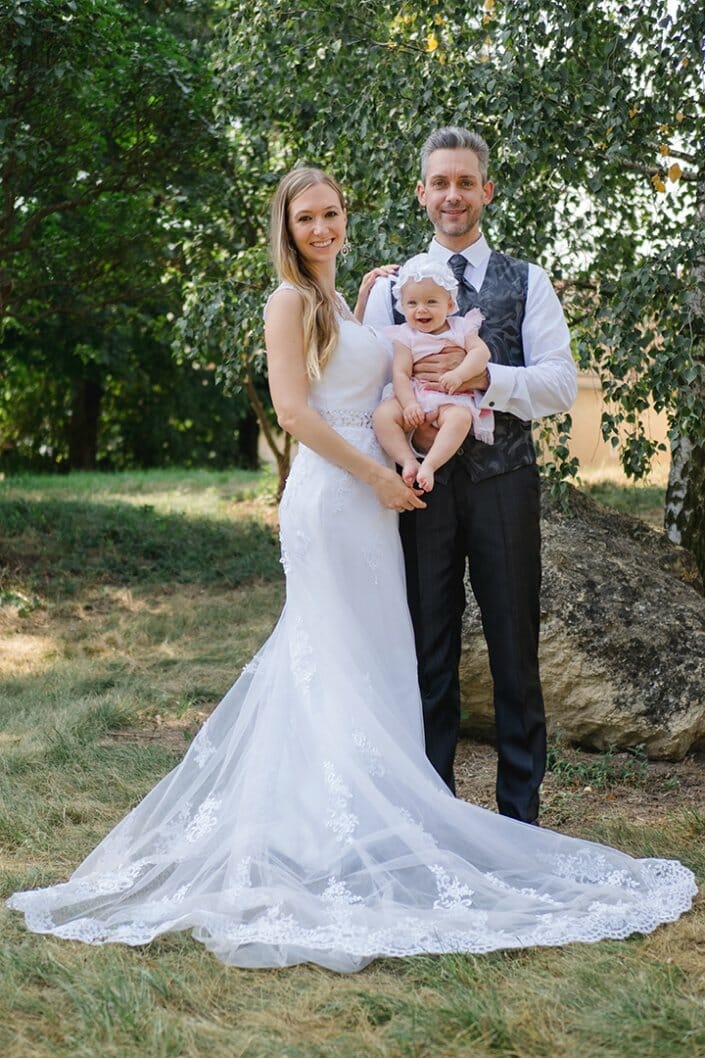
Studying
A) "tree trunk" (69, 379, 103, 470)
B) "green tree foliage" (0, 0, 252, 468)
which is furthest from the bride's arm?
"tree trunk" (69, 379, 103, 470)

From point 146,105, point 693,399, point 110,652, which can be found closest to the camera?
point 693,399

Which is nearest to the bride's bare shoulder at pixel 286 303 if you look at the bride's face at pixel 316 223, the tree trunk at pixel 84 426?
the bride's face at pixel 316 223

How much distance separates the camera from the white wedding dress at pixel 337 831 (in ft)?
9.76

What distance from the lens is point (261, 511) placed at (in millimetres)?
11875

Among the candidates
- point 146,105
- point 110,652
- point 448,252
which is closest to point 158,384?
point 146,105

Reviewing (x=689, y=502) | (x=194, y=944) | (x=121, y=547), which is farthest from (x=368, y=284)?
(x=121, y=547)

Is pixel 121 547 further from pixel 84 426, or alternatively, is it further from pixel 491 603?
pixel 84 426

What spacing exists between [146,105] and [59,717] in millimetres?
4539

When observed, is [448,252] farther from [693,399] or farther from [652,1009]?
[652,1009]

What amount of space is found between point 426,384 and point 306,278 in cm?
49

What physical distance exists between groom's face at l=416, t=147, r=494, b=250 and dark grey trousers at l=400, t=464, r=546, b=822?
0.73 m

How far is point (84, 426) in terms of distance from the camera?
1855 cm

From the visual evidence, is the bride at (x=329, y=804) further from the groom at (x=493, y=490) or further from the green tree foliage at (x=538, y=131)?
the green tree foliage at (x=538, y=131)

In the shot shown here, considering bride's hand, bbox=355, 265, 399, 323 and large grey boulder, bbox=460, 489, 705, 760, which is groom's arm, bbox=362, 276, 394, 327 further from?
large grey boulder, bbox=460, 489, 705, 760
